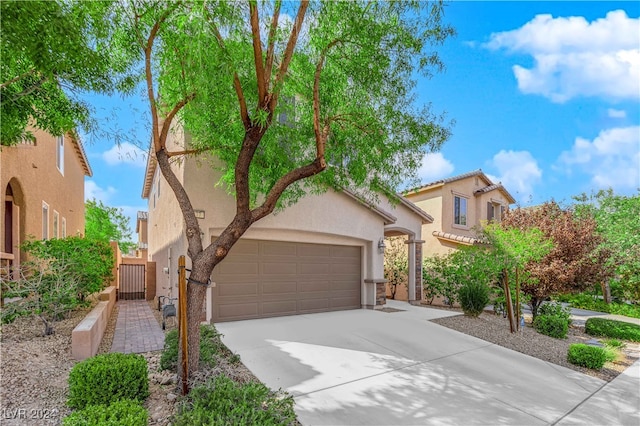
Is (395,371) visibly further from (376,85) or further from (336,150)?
(376,85)

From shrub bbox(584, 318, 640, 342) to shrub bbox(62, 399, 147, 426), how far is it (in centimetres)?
1346

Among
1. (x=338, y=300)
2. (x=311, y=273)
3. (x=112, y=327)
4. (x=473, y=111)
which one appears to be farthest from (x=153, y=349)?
(x=473, y=111)

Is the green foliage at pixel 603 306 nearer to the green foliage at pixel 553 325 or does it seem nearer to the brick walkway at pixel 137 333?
the green foliage at pixel 553 325

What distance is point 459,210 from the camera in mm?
18672

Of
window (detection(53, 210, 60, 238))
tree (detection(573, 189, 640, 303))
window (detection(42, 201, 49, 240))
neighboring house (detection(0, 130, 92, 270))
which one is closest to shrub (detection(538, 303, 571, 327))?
tree (detection(573, 189, 640, 303))

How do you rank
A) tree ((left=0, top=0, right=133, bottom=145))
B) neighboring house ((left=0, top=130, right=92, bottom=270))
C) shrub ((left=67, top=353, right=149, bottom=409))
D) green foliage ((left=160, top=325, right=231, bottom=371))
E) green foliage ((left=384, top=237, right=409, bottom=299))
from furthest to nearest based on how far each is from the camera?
1. green foliage ((left=384, top=237, right=409, bottom=299))
2. neighboring house ((left=0, top=130, right=92, bottom=270))
3. green foliage ((left=160, top=325, right=231, bottom=371))
4. shrub ((left=67, top=353, right=149, bottom=409))
5. tree ((left=0, top=0, right=133, bottom=145))

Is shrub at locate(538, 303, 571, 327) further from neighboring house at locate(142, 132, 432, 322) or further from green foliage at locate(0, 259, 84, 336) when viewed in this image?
green foliage at locate(0, 259, 84, 336)

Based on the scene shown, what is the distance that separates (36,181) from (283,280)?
26.3 feet

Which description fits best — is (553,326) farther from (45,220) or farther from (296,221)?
(45,220)

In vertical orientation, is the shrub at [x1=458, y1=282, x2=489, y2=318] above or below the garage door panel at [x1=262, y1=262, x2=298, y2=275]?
below

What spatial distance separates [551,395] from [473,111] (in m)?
7.45

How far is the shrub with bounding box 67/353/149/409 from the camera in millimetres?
3793

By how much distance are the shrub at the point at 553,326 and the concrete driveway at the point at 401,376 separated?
3.32 m

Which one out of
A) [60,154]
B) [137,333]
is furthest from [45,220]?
[137,333]
